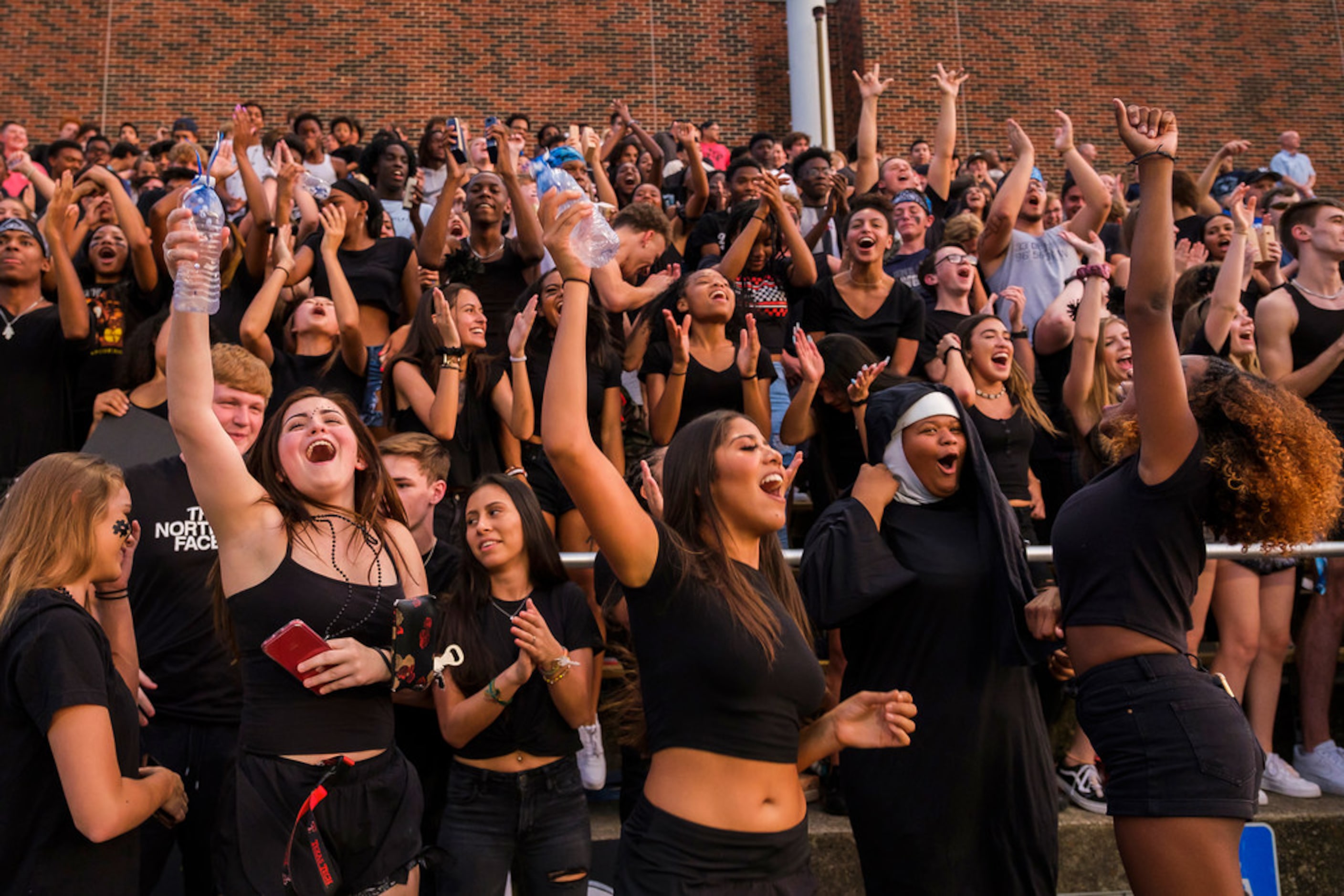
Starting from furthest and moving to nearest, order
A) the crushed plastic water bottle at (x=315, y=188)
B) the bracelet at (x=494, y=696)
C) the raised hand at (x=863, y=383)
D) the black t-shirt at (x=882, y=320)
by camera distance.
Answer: the crushed plastic water bottle at (x=315, y=188) < the black t-shirt at (x=882, y=320) < the raised hand at (x=863, y=383) < the bracelet at (x=494, y=696)

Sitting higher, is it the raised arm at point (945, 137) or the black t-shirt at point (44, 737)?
the raised arm at point (945, 137)

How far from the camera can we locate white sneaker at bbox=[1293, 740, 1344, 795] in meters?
→ 4.15

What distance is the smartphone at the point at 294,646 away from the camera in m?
2.34

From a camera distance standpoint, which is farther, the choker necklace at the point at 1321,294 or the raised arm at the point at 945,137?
the raised arm at the point at 945,137

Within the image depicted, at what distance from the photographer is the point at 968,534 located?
3092 mm

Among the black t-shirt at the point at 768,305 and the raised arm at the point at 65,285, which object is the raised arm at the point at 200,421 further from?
the black t-shirt at the point at 768,305

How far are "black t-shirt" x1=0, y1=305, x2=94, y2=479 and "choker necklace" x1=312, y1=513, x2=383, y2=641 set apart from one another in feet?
9.63

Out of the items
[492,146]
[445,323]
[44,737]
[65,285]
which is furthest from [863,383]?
[492,146]

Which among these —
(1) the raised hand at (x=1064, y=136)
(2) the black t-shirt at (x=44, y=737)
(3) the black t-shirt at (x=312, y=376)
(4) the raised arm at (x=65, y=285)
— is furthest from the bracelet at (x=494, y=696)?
(1) the raised hand at (x=1064, y=136)

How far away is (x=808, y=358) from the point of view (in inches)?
177

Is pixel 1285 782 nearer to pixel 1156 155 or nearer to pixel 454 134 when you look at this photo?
pixel 1156 155

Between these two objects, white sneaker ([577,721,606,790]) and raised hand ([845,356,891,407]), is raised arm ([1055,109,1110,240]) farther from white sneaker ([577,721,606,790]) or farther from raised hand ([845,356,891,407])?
white sneaker ([577,721,606,790])

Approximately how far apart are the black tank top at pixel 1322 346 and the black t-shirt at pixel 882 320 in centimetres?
158

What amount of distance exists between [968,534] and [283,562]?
5.70ft
